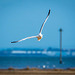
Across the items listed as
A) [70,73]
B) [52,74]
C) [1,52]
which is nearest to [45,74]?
[52,74]

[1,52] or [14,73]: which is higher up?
[1,52]

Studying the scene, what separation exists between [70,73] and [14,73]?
3.98 m

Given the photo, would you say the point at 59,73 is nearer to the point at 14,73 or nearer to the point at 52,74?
the point at 52,74

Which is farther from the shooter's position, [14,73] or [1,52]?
[1,52]

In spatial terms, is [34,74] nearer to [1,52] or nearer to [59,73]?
[59,73]

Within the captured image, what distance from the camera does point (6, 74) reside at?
21.5m

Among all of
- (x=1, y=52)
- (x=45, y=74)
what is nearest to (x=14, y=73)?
(x=45, y=74)

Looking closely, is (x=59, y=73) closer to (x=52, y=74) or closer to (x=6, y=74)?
(x=52, y=74)

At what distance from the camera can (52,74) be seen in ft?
71.6

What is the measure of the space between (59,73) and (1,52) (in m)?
154

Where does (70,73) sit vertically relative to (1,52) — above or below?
below

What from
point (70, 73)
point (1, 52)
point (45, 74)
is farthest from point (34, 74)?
point (1, 52)

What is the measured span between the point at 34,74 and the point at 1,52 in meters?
154

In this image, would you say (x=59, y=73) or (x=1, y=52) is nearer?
(x=59, y=73)
